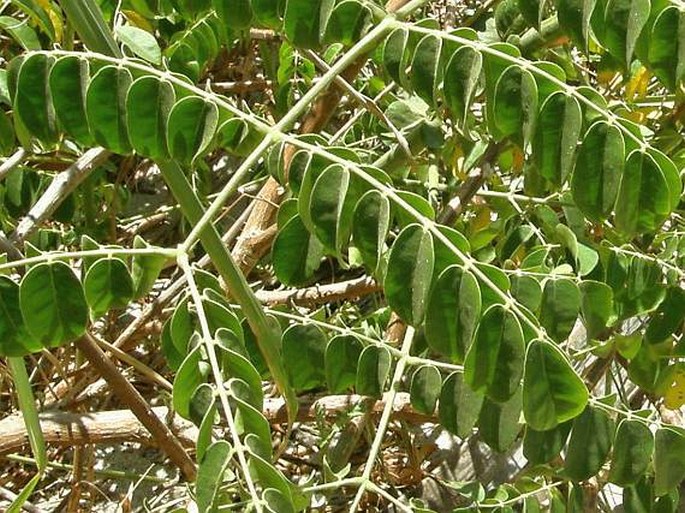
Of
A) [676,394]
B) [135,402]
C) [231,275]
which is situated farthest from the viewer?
[676,394]

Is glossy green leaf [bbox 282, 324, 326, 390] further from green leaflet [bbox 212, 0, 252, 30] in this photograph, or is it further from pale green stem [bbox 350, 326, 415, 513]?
green leaflet [bbox 212, 0, 252, 30]

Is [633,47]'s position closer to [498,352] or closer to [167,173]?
[498,352]

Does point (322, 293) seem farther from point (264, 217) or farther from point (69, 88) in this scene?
Result: point (69, 88)

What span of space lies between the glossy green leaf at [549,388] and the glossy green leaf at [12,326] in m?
0.40

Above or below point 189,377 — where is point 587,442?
below

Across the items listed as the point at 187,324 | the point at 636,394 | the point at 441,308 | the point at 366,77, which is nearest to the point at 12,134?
the point at 187,324

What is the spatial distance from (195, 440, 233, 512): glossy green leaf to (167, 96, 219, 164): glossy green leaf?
0.27 m

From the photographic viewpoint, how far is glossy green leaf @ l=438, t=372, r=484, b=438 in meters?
1.15

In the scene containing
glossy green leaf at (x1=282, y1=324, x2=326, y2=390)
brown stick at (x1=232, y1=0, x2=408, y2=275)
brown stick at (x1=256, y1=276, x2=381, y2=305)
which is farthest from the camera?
brown stick at (x1=256, y1=276, x2=381, y2=305)

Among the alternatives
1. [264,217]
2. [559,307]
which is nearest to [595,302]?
[559,307]

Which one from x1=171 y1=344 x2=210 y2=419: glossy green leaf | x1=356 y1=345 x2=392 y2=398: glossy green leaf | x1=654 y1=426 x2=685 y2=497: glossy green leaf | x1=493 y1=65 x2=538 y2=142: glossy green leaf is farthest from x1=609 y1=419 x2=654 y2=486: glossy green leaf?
x1=171 y1=344 x2=210 y2=419: glossy green leaf

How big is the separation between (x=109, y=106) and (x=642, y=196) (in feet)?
1.51

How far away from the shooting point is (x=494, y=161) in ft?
5.49

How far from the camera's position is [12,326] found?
3.30 ft
